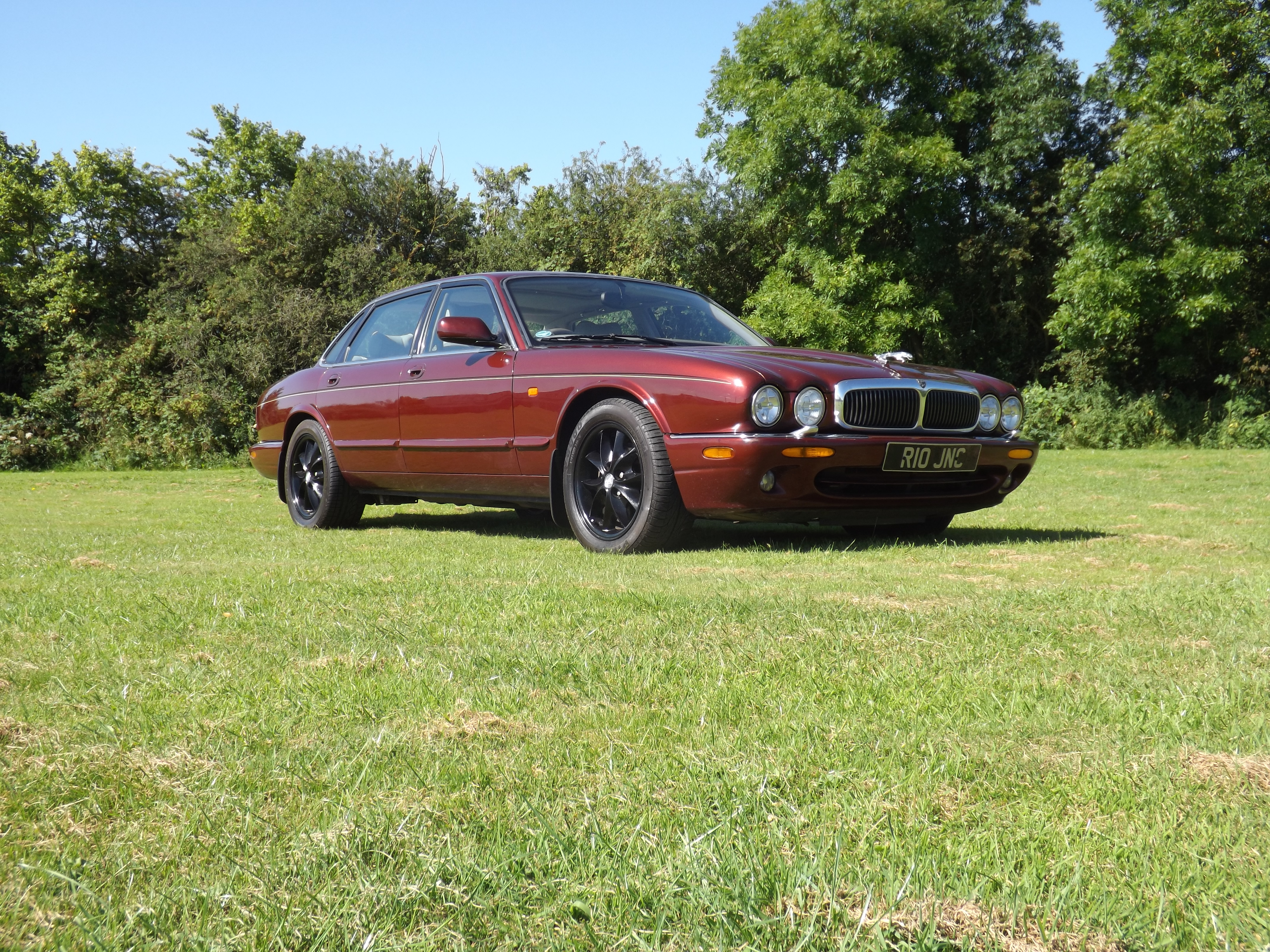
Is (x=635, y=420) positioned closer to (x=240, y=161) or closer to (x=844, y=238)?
(x=844, y=238)

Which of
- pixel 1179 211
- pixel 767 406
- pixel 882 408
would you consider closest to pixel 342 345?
pixel 767 406

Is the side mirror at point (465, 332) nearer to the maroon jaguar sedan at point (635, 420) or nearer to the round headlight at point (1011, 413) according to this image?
the maroon jaguar sedan at point (635, 420)

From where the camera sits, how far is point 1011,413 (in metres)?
6.94

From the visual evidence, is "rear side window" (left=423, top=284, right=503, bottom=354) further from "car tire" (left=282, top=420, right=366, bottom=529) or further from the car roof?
"car tire" (left=282, top=420, right=366, bottom=529)

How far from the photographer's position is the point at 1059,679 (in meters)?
2.83

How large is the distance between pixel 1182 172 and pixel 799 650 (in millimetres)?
23462

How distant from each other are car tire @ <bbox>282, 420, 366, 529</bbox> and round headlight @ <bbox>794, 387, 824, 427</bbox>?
393cm

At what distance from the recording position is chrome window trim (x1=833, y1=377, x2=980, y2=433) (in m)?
6.01

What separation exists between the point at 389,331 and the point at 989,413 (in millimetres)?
4296

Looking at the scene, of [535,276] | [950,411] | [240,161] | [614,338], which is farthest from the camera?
[240,161]

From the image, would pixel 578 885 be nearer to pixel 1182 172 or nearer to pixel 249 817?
pixel 249 817

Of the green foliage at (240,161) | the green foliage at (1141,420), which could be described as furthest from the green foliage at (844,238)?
the green foliage at (240,161)

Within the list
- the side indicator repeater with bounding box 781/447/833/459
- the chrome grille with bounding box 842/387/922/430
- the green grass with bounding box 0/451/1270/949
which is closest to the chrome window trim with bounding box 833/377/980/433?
the chrome grille with bounding box 842/387/922/430

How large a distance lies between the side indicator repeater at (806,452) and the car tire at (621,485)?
0.64 m
